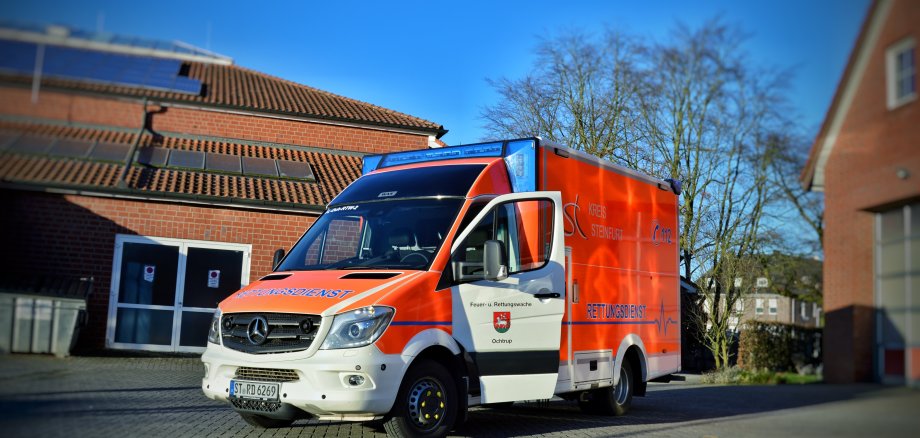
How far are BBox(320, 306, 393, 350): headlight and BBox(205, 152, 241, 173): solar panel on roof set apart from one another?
48.1ft

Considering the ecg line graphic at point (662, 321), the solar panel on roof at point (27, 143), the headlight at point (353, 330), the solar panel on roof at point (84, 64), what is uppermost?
the solar panel on roof at point (84, 64)

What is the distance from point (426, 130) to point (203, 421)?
1836cm

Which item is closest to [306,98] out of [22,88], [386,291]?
[386,291]

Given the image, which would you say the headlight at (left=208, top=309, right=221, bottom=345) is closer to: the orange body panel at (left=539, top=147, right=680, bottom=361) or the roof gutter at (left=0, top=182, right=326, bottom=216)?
the orange body panel at (left=539, top=147, right=680, bottom=361)

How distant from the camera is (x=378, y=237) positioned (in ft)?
27.2

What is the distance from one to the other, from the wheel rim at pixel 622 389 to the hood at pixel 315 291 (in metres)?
4.10

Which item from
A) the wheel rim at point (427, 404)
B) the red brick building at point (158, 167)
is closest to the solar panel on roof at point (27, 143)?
the red brick building at point (158, 167)

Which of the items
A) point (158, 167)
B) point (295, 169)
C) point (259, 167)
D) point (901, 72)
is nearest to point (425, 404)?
point (901, 72)

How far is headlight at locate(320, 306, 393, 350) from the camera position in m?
7.00

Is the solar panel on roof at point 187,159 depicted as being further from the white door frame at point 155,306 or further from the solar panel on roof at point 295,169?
the solar panel on roof at point 295,169

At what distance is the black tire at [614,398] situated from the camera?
10.3m

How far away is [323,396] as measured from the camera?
22.8 ft

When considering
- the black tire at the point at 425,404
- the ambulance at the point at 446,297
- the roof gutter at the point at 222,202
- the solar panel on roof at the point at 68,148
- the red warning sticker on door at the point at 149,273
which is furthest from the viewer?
the red warning sticker on door at the point at 149,273

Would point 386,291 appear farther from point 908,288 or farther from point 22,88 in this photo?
point 908,288
